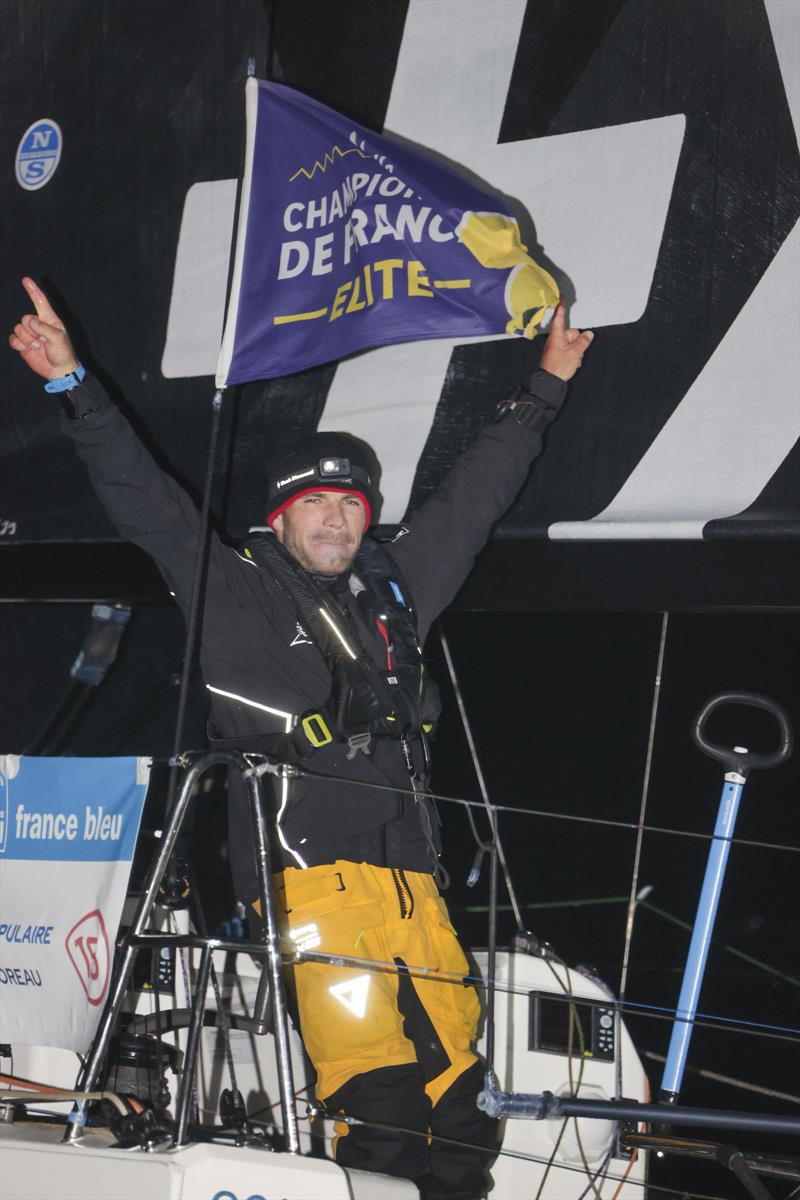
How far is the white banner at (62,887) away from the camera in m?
2.39

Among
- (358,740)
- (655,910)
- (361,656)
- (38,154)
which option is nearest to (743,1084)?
(358,740)

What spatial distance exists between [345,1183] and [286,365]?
5.59 feet

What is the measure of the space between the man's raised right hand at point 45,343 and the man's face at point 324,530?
1.84ft

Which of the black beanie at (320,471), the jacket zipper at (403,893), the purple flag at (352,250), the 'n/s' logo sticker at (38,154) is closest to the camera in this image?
the jacket zipper at (403,893)

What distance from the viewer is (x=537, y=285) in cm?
291

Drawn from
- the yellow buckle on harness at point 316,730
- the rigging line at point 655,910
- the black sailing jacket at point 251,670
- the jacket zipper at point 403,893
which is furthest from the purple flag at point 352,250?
the rigging line at point 655,910

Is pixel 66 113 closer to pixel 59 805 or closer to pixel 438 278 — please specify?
pixel 438 278

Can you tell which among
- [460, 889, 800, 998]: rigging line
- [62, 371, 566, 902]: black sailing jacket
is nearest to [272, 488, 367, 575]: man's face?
[62, 371, 566, 902]: black sailing jacket

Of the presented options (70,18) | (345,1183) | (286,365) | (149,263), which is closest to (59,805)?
(345,1183)

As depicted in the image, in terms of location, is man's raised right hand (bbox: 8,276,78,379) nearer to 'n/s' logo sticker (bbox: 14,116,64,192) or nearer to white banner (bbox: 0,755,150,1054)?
white banner (bbox: 0,755,150,1054)

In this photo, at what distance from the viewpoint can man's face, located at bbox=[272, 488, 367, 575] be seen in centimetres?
278

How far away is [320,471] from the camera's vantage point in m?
2.82

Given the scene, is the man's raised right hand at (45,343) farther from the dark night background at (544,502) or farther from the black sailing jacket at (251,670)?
the dark night background at (544,502)

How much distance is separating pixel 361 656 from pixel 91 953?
2.49 feet
